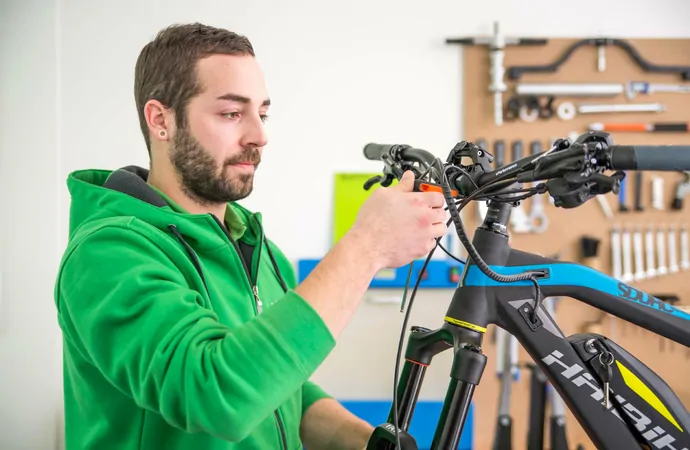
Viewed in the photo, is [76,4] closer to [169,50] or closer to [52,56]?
[52,56]

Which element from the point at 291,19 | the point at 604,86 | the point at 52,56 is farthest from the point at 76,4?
the point at 604,86

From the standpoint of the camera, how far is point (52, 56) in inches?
113

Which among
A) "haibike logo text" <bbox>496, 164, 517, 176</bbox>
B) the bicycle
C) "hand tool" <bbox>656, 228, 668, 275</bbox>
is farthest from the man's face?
"hand tool" <bbox>656, 228, 668, 275</bbox>

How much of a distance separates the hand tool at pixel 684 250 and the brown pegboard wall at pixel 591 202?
0.08ft

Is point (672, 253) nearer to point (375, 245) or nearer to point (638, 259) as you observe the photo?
point (638, 259)

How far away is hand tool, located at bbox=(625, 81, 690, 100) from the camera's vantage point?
2943 millimetres

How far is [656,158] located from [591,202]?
2321 millimetres

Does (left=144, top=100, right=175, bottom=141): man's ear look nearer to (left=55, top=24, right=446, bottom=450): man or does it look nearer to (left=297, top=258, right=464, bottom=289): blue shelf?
(left=55, top=24, right=446, bottom=450): man

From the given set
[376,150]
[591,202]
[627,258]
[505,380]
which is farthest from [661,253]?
[376,150]

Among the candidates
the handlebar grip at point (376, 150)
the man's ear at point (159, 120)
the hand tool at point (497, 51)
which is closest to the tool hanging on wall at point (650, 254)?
the hand tool at point (497, 51)

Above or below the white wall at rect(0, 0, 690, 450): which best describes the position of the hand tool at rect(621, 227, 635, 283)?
below

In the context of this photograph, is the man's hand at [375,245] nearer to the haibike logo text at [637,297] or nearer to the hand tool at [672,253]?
the haibike logo text at [637,297]

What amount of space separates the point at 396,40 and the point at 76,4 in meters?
1.47

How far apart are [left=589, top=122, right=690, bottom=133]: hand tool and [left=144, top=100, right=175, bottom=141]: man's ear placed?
89.9 inches
